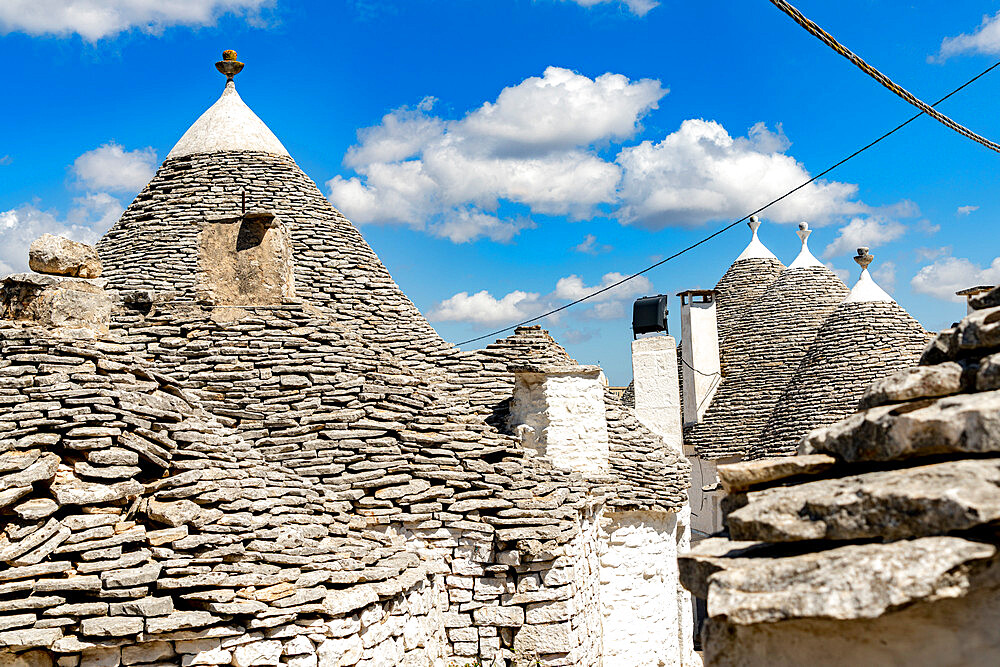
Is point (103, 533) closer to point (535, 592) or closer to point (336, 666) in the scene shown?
point (336, 666)

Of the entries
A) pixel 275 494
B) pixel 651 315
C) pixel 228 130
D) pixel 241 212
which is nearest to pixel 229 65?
pixel 228 130

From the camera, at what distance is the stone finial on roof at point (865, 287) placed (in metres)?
21.3

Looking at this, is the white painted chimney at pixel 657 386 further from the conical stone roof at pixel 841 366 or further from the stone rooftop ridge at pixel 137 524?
the stone rooftop ridge at pixel 137 524

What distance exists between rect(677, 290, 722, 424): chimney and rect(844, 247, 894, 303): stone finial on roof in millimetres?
3419

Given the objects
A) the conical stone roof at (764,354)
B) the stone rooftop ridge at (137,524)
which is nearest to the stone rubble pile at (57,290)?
the stone rooftop ridge at (137,524)

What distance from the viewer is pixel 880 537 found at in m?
2.21

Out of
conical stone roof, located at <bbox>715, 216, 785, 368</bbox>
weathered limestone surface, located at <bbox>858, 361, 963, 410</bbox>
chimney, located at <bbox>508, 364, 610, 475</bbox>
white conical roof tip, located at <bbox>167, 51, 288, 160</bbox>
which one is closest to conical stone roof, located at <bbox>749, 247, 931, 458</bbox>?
conical stone roof, located at <bbox>715, 216, 785, 368</bbox>

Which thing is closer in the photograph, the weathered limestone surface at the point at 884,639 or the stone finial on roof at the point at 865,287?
the weathered limestone surface at the point at 884,639

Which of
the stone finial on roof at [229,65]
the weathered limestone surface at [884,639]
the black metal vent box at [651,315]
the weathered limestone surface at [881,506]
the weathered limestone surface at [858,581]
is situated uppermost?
the stone finial on roof at [229,65]

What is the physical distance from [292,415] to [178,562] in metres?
3.00

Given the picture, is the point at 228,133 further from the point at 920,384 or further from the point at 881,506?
the point at 881,506

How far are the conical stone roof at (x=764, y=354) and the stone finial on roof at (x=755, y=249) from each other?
2.81 feet

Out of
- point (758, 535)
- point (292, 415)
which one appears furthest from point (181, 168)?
point (758, 535)

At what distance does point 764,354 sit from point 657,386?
445 centimetres
